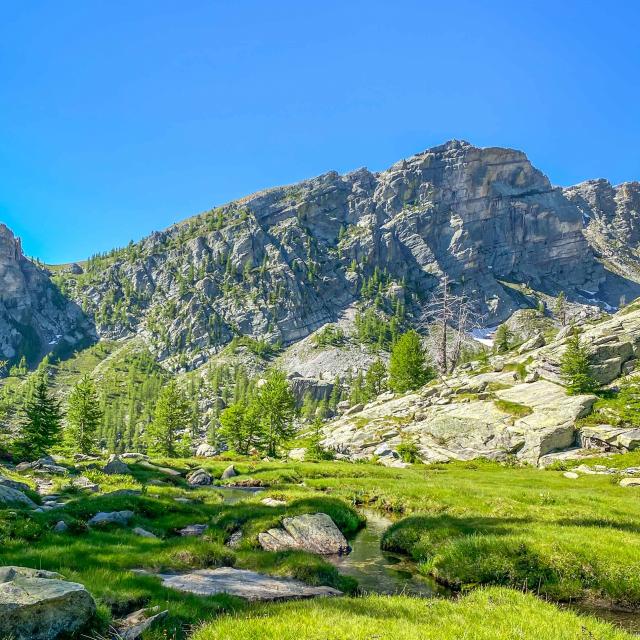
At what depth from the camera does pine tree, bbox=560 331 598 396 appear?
6178cm

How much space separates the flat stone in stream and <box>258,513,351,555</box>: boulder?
4554 mm

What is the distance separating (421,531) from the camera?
22266 mm

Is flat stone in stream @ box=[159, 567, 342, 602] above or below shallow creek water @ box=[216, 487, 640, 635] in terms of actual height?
above

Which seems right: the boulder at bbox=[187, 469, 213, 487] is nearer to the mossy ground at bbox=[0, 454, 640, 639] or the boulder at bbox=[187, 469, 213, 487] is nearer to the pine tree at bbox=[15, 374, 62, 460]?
the mossy ground at bbox=[0, 454, 640, 639]

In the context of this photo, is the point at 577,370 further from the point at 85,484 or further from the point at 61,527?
the point at 61,527

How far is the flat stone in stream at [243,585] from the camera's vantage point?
42.3ft

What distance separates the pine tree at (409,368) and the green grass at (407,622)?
9535 centimetres

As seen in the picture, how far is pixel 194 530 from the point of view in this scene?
2305 cm

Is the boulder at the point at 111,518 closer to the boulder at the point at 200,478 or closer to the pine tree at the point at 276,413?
the boulder at the point at 200,478

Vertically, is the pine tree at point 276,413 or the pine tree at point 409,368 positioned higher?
the pine tree at point 409,368

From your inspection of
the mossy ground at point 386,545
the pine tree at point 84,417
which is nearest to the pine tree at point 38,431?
the pine tree at point 84,417

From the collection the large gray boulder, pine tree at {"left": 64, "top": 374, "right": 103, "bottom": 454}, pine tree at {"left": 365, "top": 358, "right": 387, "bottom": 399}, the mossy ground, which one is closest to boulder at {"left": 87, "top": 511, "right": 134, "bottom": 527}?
the mossy ground

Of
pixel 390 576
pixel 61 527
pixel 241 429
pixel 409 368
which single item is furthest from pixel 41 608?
pixel 409 368

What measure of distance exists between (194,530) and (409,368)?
88952 millimetres
